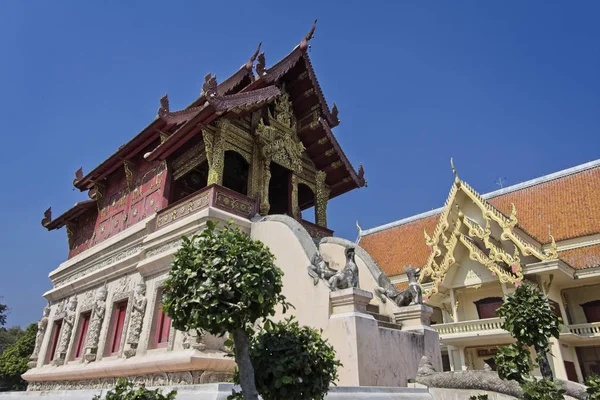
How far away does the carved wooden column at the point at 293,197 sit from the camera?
10.1 metres

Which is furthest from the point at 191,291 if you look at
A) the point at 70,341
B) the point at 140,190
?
the point at 70,341

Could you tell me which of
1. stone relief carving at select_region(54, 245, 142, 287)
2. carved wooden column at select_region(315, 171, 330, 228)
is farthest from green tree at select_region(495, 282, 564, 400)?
stone relief carving at select_region(54, 245, 142, 287)

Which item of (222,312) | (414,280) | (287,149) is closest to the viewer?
(222,312)

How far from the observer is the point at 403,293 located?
7.76 meters

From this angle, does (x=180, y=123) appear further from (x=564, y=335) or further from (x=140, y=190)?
(x=564, y=335)

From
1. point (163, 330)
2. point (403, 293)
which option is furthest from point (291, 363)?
point (163, 330)

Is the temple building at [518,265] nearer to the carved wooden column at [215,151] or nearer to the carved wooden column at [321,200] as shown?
the carved wooden column at [321,200]

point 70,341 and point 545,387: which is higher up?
point 70,341

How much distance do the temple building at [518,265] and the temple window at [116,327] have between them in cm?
805

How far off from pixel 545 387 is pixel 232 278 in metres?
3.30

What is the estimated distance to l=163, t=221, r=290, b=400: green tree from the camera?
329 centimetres

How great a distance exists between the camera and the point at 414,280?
7988mm

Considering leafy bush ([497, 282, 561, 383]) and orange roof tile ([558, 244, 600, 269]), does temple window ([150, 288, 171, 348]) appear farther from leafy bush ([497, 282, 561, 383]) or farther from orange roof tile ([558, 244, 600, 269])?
orange roof tile ([558, 244, 600, 269])

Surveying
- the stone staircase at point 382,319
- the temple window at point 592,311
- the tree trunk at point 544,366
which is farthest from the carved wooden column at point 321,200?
the temple window at point 592,311
